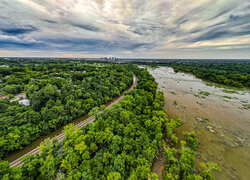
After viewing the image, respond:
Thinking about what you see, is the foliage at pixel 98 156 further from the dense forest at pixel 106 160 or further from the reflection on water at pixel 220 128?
the reflection on water at pixel 220 128

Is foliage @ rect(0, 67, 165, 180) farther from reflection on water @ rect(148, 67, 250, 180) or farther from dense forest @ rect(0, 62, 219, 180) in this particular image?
reflection on water @ rect(148, 67, 250, 180)

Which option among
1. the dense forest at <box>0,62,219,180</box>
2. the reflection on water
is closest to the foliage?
the dense forest at <box>0,62,219,180</box>

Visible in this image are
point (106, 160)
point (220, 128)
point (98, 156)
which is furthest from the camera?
point (220, 128)

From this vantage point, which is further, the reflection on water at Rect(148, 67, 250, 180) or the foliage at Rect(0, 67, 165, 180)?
the reflection on water at Rect(148, 67, 250, 180)

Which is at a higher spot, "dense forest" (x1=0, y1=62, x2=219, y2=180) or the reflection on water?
"dense forest" (x1=0, y1=62, x2=219, y2=180)

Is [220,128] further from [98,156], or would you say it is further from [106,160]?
[98,156]

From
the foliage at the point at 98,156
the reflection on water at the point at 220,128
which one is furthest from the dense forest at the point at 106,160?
the reflection on water at the point at 220,128

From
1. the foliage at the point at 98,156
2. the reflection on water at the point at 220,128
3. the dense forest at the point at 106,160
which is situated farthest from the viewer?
the reflection on water at the point at 220,128

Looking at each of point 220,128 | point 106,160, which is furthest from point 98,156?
point 220,128

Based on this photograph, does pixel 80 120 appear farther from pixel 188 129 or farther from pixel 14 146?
pixel 188 129

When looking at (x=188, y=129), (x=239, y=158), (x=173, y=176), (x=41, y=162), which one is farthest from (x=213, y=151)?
(x=41, y=162)

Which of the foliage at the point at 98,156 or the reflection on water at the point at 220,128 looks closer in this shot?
the foliage at the point at 98,156
